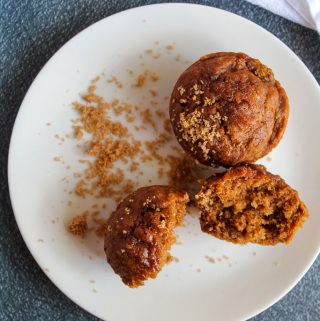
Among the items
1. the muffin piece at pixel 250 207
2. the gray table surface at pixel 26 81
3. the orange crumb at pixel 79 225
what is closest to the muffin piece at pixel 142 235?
the muffin piece at pixel 250 207

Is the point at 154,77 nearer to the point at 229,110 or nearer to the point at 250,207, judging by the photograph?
the point at 229,110

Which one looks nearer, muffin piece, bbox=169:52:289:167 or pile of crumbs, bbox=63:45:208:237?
muffin piece, bbox=169:52:289:167

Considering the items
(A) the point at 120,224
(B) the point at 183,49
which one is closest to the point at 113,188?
(A) the point at 120,224

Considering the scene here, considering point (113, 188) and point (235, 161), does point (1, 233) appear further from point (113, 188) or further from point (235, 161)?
point (235, 161)

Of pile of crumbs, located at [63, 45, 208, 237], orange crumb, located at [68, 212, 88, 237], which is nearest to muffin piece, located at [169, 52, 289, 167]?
pile of crumbs, located at [63, 45, 208, 237]

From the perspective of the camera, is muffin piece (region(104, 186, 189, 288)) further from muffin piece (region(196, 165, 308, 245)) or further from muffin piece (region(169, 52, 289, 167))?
muffin piece (region(169, 52, 289, 167))

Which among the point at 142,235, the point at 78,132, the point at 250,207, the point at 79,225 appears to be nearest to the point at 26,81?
the point at 78,132

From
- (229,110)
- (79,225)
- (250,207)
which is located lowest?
(79,225)
